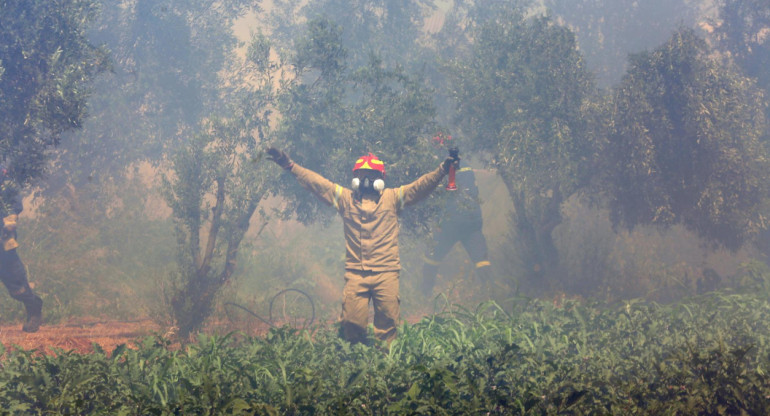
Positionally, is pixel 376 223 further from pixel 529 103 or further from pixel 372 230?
pixel 529 103

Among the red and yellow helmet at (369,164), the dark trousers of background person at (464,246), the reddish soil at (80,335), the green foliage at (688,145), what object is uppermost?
the green foliage at (688,145)

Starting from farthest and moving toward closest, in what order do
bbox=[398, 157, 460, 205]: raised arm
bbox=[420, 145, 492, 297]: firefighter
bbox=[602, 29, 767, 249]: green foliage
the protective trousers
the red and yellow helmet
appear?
bbox=[420, 145, 492, 297]: firefighter → bbox=[602, 29, 767, 249]: green foliage → the red and yellow helmet → bbox=[398, 157, 460, 205]: raised arm → the protective trousers

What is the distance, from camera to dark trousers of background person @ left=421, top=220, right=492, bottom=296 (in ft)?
59.4

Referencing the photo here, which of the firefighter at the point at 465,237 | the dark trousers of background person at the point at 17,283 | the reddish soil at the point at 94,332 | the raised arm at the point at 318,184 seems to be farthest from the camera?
the firefighter at the point at 465,237

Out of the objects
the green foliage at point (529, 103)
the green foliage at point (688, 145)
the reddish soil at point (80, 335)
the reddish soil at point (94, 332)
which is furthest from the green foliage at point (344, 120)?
the green foliage at point (688, 145)

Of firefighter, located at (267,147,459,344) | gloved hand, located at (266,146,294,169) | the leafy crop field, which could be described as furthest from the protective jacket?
the leafy crop field

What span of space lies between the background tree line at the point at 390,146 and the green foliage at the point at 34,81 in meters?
0.03

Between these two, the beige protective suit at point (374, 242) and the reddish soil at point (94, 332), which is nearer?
the reddish soil at point (94, 332)

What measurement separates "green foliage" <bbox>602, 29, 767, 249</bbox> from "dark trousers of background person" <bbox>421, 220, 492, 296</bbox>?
6.10 metres

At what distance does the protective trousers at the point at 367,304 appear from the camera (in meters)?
8.27

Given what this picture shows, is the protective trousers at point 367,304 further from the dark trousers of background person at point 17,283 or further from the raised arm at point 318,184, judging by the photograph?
the dark trousers of background person at point 17,283

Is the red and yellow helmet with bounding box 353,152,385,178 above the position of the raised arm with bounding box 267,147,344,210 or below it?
above

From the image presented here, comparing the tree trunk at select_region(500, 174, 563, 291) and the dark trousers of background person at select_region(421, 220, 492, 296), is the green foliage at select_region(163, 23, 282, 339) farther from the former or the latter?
the dark trousers of background person at select_region(421, 220, 492, 296)

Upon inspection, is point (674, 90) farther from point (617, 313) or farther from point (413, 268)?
point (413, 268)
